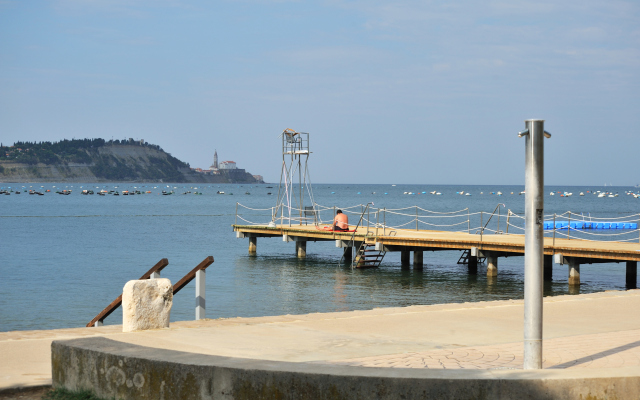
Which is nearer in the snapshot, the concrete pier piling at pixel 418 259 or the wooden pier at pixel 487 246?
the wooden pier at pixel 487 246

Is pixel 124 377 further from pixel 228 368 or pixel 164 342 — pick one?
pixel 164 342

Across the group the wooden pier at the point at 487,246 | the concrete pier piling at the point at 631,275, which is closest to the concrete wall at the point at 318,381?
the wooden pier at the point at 487,246

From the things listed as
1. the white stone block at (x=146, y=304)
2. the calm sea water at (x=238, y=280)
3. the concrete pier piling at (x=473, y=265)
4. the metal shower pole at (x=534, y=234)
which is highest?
the metal shower pole at (x=534, y=234)

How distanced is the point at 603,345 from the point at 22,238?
47.5 meters

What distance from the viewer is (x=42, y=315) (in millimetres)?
19797

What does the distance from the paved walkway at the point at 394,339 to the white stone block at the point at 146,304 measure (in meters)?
0.15

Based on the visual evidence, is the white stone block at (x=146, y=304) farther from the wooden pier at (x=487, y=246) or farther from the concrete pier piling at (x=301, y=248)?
the concrete pier piling at (x=301, y=248)

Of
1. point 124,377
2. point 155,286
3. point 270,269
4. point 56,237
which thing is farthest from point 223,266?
point 124,377

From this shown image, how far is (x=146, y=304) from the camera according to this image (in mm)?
9078

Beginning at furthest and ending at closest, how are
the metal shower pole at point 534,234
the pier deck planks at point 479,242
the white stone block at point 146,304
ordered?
the pier deck planks at point 479,242
the white stone block at point 146,304
the metal shower pole at point 534,234

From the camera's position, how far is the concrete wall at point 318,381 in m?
5.14

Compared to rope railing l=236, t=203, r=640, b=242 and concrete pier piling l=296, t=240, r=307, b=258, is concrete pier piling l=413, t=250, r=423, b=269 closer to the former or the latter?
rope railing l=236, t=203, r=640, b=242

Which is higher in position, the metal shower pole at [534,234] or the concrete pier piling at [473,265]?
the metal shower pole at [534,234]

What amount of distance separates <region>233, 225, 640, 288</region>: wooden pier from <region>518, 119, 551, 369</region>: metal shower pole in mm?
17701
